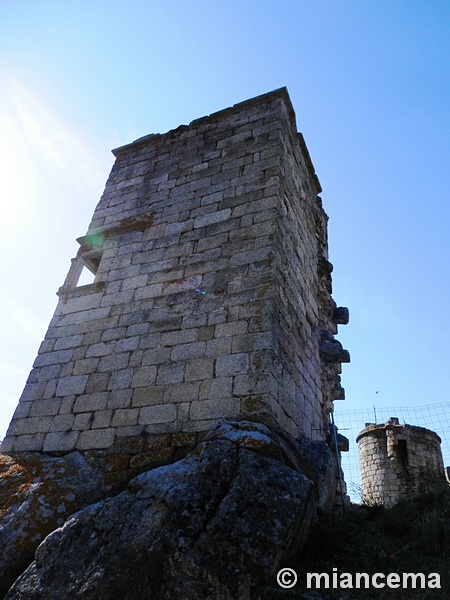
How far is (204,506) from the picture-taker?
8.68 feet

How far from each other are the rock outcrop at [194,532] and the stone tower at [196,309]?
422 millimetres

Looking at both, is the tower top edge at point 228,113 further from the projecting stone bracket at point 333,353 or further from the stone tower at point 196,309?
the projecting stone bracket at point 333,353

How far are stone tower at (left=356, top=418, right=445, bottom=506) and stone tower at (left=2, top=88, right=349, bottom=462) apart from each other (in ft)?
24.4

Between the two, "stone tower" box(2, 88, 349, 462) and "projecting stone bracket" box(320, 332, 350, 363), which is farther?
"projecting stone bracket" box(320, 332, 350, 363)

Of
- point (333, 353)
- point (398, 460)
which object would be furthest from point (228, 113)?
point (398, 460)

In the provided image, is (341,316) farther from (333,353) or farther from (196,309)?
(196,309)

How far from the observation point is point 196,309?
4137 mm

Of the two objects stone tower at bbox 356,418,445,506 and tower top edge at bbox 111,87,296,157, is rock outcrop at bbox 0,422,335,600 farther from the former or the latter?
stone tower at bbox 356,418,445,506

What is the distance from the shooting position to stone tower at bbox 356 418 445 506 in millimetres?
11219

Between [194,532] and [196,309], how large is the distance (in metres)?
2.07

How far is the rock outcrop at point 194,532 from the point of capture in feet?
7.61

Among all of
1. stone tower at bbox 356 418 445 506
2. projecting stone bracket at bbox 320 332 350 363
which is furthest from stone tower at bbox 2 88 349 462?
stone tower at bbox 356 418 445 506

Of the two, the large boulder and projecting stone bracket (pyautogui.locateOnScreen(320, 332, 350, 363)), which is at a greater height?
projecting stone bracket (pyautogui.locateOnScreen(320, 332, 350, 363))

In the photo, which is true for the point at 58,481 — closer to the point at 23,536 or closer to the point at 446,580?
the point at 23,536
